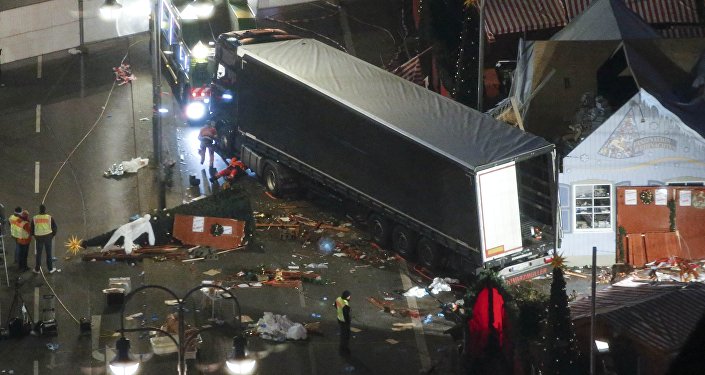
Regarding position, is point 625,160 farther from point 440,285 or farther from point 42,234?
point 42,234

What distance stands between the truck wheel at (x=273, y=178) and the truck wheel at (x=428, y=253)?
471cm

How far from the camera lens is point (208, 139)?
29141 mm

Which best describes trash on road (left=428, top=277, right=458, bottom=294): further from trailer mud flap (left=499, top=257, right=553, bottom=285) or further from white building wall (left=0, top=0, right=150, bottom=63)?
white building wall (left=0, top=0, right=150, bottom=63)

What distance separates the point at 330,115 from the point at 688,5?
1378cm

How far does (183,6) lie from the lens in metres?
33.7

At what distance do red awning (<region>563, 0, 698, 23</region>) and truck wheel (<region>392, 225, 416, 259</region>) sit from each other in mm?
12122

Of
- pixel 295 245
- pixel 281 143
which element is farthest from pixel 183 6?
pixel 295 245

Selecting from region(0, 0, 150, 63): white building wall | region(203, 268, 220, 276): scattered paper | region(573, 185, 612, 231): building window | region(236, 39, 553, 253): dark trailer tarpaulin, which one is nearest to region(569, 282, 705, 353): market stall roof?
region(236, 39, 553, 253): dark trailer tarpaulin

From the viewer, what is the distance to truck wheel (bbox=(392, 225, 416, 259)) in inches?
966

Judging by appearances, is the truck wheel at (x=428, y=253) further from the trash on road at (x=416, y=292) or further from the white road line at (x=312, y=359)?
the white road line at (x=312, y=359)

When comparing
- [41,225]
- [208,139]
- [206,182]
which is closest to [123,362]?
[41,225]

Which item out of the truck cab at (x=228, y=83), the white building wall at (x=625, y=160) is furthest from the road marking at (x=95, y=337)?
the white building wall at (x=625, y=160)

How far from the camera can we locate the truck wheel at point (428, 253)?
2405 cm

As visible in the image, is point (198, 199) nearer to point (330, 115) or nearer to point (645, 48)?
point (330, 115)
